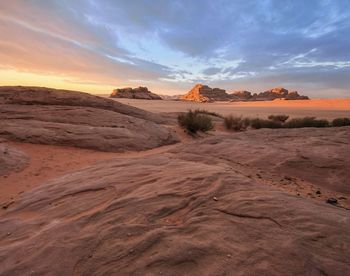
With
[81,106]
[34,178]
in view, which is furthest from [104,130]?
[34,178]

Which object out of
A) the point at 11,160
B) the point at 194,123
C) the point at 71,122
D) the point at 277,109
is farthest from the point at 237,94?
the point at 11,160

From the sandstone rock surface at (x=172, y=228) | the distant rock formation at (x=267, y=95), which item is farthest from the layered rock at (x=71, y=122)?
the distant rock formation at (x=267, y=95)

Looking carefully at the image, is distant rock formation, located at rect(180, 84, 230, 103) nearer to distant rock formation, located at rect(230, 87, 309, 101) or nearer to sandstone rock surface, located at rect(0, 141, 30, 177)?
distant rock formation, located at rect(230, 87, 309, 101)

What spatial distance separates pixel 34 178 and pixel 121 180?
2758 mm

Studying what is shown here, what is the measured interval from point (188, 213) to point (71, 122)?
8102mm

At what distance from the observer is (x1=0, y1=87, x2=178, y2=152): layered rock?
29.8 feet

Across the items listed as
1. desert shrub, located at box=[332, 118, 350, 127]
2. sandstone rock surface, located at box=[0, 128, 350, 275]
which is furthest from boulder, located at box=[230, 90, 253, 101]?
sandstone rock surface, located at box=[0, 128, 350, 275]

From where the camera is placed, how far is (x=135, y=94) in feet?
174

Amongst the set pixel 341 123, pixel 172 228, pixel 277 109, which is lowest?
pixel 277 109

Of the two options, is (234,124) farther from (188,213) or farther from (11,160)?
(188,213)

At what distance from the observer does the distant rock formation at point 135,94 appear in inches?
2040

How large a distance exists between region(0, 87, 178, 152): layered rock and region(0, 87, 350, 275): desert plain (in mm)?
1519

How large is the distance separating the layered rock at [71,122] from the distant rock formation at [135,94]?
127 ft

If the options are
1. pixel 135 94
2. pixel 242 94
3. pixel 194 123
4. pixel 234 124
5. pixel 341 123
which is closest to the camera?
pixel 194 123
